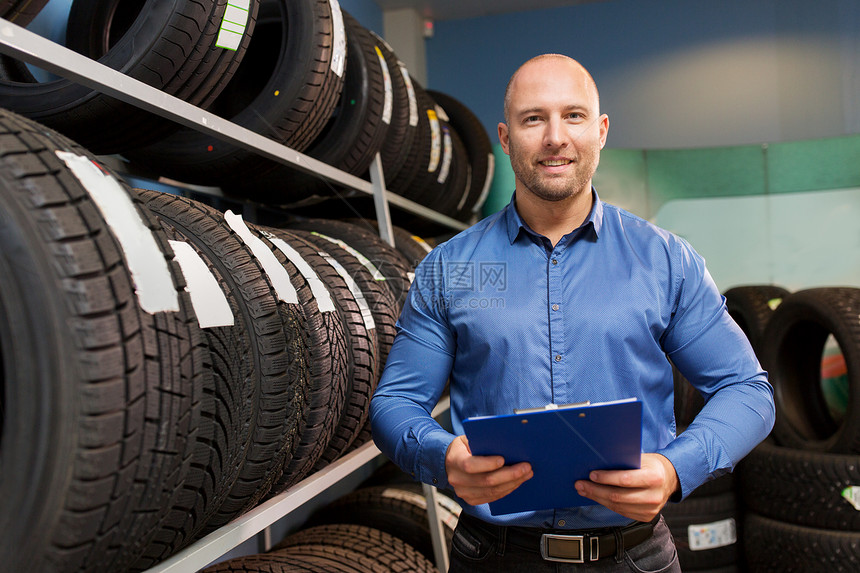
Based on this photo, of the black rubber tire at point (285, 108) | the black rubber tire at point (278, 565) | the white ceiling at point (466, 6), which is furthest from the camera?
the white ceiling at point (466, 6)

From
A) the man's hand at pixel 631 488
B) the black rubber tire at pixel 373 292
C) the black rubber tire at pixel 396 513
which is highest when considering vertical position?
the black rubber tire at pixel 373 292

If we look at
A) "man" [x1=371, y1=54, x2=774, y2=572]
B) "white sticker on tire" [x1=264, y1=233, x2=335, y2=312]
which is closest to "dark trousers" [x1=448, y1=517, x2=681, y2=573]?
"man" [x1=371, y1=54, x2=774, y2=572]

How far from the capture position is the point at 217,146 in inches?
75.2

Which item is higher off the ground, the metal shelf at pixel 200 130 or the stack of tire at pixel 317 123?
the stack of tire at pixel 317 123

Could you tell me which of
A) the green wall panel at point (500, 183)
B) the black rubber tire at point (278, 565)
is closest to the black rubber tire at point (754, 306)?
the green wall panel at point (500, 183)

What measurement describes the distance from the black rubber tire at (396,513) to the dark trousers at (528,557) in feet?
3.48

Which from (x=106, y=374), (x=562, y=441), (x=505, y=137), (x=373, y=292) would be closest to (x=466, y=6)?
(x=373, y=292)

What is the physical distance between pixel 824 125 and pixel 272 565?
443cm

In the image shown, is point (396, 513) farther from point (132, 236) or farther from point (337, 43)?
point (132, 236)

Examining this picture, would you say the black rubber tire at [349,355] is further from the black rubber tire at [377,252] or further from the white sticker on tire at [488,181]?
the white sticker on tire at [488,181]

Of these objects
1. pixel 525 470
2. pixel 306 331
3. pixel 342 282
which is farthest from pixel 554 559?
pixel 342 282

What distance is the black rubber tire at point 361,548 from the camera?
6.73ft

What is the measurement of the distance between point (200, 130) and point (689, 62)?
4.04 meters

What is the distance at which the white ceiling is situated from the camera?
460cm
